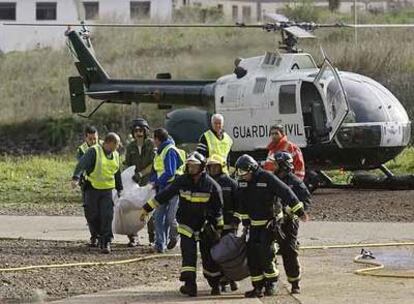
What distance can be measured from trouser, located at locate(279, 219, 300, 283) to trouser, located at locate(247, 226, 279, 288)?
0.67 feet

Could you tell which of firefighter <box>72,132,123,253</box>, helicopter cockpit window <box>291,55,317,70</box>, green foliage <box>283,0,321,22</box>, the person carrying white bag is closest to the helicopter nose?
helicopter cockpit window <box>291,55,317,70</box>

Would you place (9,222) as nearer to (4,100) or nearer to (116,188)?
(116,188)

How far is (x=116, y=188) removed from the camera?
54.8 ft

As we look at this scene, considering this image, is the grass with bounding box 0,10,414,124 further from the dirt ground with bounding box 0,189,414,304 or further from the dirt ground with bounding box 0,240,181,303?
the dirt ground with bounding box 0,189,414,304

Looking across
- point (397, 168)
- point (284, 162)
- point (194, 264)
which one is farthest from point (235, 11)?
point (194, 264)

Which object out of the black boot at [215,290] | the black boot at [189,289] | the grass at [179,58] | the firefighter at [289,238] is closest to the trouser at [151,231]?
the firefighter at [289,238]

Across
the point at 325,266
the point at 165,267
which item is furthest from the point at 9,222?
the point at 325,266

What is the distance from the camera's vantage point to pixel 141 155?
17.1m

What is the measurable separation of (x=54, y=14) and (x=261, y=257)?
5019cm

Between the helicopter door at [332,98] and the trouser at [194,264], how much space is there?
32.2 feet

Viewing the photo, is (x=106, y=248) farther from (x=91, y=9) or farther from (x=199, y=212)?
(x=91, y=9)

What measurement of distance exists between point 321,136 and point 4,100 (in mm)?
26749

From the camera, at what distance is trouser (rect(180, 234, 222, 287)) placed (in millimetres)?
12859

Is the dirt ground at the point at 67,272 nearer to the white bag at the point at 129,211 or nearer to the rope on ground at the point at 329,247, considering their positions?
the rope on ground at the point at 329,247
